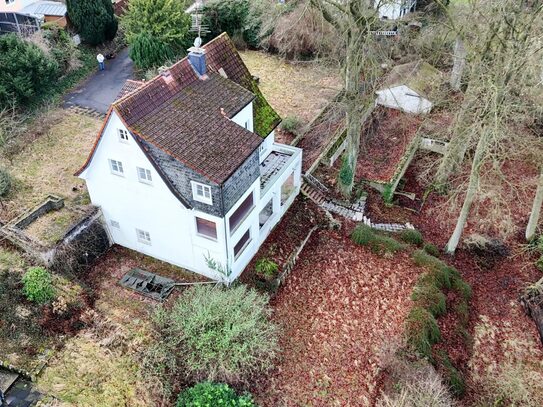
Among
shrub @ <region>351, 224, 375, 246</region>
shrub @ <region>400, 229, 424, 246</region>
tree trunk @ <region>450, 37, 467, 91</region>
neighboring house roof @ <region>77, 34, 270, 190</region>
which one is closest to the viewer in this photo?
neighboring house roof @ <region>77, 34, 270, 190</region>

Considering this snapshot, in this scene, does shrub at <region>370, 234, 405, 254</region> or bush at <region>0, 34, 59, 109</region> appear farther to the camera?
bush at <region>0, 34, 59, 109</region>

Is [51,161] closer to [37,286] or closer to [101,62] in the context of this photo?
[37,286]

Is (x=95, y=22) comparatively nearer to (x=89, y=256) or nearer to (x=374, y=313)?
(x=89, y=256)

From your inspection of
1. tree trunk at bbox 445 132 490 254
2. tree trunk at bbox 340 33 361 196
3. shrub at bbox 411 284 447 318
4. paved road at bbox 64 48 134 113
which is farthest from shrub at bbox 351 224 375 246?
paved road at bbox 64 48 134 113

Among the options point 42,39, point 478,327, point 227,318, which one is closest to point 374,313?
point 478,327

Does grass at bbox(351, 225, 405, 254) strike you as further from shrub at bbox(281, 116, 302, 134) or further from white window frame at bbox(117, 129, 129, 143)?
Result: white window frame at bbox(117, 129, 129, 143)

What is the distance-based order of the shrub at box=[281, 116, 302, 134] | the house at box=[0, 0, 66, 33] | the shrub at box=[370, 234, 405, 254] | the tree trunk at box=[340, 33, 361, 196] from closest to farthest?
the tree trunk at box=[340, 33, 361, 196] < the shrub at box=[370, 234, 405, 254] < the shrub at box=[281, 116, 302, 134] < the house at box=[0, 0, 66, 33]
